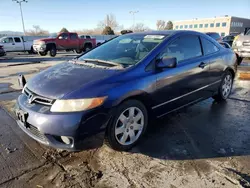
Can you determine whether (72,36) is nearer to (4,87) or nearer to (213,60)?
(4,87)

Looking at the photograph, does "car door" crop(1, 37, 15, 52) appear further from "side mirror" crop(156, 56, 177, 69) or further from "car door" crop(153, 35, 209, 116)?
"side mirror" crop(156, 56, 177, 69)

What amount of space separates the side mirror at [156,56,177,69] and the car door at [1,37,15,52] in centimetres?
1985

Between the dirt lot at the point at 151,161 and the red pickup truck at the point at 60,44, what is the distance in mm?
14082

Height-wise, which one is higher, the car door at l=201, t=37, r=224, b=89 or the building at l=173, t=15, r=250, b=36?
the building at l=173, t=15, r=250, b=36

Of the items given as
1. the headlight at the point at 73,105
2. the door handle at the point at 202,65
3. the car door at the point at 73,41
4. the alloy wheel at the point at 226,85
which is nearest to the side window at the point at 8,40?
the car door at the point at 73,41

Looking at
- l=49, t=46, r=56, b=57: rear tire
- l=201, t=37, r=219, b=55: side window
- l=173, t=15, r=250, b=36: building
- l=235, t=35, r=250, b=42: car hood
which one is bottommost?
l=49, t=46, r=56, b=57: rear tire

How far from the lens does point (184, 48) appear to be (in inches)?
141

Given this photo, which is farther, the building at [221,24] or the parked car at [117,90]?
the building at [221,24]

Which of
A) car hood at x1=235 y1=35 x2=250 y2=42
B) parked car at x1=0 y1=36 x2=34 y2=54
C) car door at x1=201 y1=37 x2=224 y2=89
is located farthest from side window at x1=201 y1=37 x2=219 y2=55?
parked car at x1=0 y1=36 x2=34 y2=54

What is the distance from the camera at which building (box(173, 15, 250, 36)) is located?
190 feet

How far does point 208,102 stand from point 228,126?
4.27ft

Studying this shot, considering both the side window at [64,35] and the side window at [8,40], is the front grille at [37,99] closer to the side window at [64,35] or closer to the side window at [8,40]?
the side window at [64,35]

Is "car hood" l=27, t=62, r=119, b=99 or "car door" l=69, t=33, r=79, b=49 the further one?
"car door" l=69, t=33, r=79, b=49

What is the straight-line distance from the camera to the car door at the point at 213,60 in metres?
4.01
